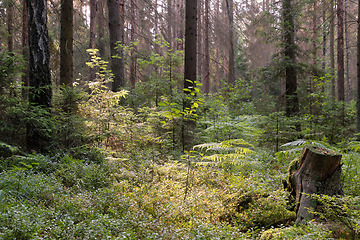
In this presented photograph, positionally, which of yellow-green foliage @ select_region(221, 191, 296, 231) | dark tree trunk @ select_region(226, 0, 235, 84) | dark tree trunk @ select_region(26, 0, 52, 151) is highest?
dark tree trunk @ select_region(226, 0, 235, 84)

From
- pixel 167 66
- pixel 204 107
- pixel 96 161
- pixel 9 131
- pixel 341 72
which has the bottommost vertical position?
pixel 96 161

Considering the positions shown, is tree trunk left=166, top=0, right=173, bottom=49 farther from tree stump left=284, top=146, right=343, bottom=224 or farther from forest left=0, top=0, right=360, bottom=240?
tree stump left=284, top=146, right=343, bottom=224

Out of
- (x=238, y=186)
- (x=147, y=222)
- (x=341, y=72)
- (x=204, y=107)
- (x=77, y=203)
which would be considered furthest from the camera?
(x=341, y=72)

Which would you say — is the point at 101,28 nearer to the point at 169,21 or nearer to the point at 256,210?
the point at 169,21

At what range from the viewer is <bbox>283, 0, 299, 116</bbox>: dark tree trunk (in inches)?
430

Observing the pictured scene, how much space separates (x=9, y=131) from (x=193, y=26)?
678 centimetres

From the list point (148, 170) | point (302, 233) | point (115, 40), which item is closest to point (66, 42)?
point (115, 40)

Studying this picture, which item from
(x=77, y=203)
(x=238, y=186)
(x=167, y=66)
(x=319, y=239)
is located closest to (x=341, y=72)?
(x=167, y=66)

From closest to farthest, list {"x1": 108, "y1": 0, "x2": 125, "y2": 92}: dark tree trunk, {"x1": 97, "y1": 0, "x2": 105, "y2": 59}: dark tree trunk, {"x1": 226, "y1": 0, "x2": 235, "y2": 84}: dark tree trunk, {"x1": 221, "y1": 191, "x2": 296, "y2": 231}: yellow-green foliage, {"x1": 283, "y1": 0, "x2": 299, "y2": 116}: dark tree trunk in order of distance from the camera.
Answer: {"x1": 221, "y1": 191, "x2": 296, "y2": 231}: yellow-green foliage
{"x1": 108, "y1": 0, "x2": 125, "y2": 92}: dark tree trunk
{"x1": 283, "y1": 0, "x2": 299, "y2": 116}: dark tree trunk
{"x1": 97, "y1": 0, "x2": 105, "y2": 59}: dark tree trunk
{"x1": 226, "y1": 0, "x2": 235, "y2": 84}: dark tree trunk

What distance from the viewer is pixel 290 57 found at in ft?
36.8

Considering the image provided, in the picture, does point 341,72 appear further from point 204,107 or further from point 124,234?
point 124,234

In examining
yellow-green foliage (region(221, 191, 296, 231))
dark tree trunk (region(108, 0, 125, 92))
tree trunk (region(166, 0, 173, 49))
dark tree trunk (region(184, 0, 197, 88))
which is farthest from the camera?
tree trunk (region(166, 0, 173, 49))

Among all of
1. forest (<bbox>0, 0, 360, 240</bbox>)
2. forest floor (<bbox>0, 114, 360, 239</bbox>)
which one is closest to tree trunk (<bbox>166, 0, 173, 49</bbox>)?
forest (<bbox>0, 0, 360, 240</bbox>)

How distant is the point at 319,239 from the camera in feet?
8.55
